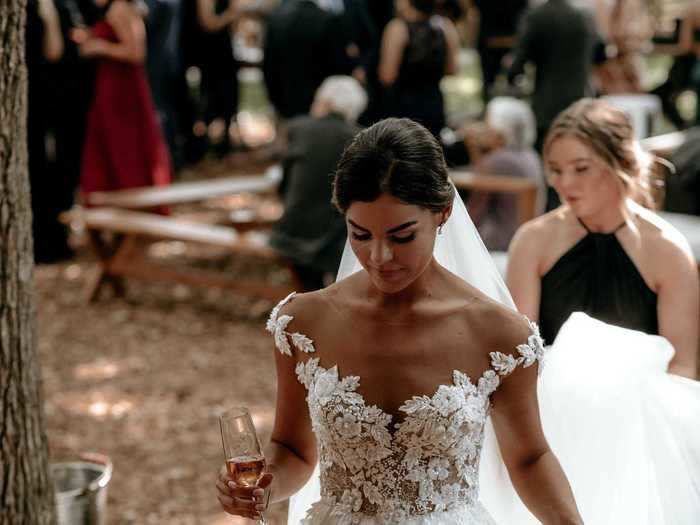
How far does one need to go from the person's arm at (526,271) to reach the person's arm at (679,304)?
1.30 ft

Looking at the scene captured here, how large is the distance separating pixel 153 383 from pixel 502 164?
2.60 metres

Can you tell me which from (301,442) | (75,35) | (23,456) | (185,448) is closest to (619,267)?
(301,442)

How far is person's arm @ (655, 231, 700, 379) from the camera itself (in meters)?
3.38

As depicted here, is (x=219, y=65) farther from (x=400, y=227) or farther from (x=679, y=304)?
(x=400, y=227)

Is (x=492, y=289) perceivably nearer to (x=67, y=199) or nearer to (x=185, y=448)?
(x=185, y=448)

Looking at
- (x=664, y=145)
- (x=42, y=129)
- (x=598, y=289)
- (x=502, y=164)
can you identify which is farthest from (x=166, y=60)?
(x=598, y=289)

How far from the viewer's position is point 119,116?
8711mm

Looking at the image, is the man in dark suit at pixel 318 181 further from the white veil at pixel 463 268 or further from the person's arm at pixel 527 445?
the person's arm at pixel 527 445

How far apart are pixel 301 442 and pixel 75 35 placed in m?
7.19

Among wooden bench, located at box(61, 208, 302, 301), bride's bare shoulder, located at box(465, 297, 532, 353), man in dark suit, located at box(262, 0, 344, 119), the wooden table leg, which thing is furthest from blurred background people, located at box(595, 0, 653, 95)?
bride's bare shoulder, located at box(465, 297, 532, 353)

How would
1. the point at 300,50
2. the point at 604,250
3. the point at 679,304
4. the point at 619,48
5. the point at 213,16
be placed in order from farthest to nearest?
1. the point at 213,16
2. the point at 619,48
3. the point at 300,50
4. the point at 604,250
5. the point at 679,304

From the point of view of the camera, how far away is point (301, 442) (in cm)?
249

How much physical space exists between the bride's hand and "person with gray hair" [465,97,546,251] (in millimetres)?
4486

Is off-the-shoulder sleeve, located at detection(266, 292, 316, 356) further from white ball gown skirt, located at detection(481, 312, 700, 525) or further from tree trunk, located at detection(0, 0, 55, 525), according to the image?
tree trunk, located at detection(0, 0, 55, 525)
